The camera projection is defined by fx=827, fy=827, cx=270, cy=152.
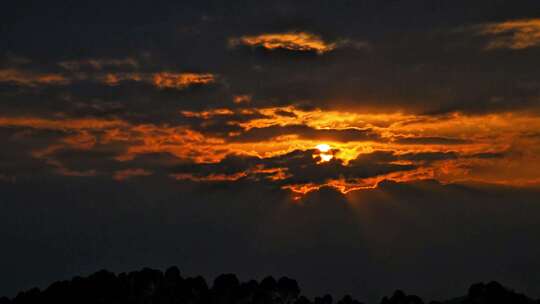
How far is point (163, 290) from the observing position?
187 meters

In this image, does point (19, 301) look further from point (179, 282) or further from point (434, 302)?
point (434, 302)

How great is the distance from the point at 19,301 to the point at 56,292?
1209 cm

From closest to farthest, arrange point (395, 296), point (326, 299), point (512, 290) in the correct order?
point (512, 290), point (395, 296), point (326, 299)

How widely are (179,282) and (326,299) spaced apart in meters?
34.0

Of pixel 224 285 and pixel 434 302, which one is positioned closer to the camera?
pixel 434 302

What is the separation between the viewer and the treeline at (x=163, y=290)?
184125 mm


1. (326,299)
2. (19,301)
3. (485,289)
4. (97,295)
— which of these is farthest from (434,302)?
(19,301)

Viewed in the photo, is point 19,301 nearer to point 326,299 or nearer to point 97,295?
point 97,295

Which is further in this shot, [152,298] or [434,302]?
[152,298]

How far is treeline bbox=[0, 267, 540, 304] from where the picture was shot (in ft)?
604

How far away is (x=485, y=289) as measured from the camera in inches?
6280

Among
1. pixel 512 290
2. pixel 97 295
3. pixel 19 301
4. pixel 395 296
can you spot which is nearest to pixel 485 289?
pixel 512 290

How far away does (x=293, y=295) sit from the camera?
184 m

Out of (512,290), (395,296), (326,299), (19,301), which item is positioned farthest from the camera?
(19,301)
